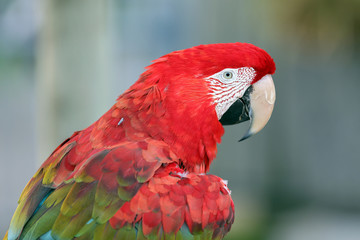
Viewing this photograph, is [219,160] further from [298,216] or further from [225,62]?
A: [225,62]

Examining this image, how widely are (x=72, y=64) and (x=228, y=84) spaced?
616mm

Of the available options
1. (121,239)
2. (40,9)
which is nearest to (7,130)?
(40,9)

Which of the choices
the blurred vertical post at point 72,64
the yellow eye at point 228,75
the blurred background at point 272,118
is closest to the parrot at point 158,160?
the yellow eye at point 228,75

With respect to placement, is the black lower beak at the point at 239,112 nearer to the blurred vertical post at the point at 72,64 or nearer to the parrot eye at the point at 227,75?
the parrot eye at the point at 227,75

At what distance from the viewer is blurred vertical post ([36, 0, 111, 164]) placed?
4.96 ft

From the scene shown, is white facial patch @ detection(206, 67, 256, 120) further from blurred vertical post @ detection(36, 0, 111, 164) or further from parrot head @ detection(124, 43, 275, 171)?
blurred vertical post @ detection(36, 0, 111, 164)

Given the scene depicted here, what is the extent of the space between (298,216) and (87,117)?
2.09 m

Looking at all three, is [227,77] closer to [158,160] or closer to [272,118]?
[158,160]

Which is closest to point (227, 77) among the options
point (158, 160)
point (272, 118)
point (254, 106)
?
point (254, 106)

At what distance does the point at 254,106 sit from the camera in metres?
1.18

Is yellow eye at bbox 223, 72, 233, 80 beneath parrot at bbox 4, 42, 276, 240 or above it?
above

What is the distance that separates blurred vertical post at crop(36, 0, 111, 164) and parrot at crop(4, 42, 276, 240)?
392 millimetres

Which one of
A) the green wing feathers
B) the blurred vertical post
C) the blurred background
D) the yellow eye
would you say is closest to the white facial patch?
the yellow eye

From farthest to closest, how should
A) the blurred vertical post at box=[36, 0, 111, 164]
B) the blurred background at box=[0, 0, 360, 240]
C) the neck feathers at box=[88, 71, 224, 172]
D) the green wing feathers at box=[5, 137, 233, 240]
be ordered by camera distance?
the blurred background at box=[0, 0, 360, 240] < the blurred vertical post at box=[36, 0, 111, 164] < the neck feathers at box=[88, 71, 224, 172] < the green wing feathers at box=[5, 137, 233, 240]
